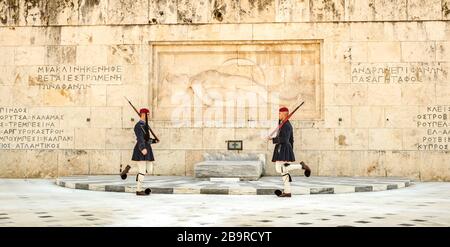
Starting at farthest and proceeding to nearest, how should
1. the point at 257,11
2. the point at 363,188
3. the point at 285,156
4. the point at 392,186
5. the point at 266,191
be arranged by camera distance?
the point at 257,11 → the point at 392,186 → the point at 363,188 → the point at 266,191 → the point at 285,156

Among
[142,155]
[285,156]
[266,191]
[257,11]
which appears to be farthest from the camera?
[257,11]

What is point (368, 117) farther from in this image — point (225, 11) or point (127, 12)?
point (127, 12)

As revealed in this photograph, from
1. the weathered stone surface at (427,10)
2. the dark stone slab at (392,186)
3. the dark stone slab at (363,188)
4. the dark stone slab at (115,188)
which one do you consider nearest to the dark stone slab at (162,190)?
the dark stone slab at (115,188)

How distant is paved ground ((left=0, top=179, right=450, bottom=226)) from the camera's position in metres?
6.67

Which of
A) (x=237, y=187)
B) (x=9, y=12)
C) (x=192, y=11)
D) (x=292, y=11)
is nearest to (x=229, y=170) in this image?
(x=237, y=187)

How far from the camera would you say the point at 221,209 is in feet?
26.6

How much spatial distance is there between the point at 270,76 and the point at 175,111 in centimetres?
297

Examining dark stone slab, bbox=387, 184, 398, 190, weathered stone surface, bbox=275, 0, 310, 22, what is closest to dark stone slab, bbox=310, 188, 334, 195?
dark stone slab, bbox=387, 184, 398, 190

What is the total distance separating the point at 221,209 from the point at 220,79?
305 inches

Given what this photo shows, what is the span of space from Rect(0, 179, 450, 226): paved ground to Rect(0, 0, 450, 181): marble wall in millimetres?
3588

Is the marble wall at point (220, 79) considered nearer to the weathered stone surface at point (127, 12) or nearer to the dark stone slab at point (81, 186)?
the weathered stone surface at point (127, 12)

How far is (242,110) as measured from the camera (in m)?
15.2

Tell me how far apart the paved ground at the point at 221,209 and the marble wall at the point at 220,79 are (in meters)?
3.59
